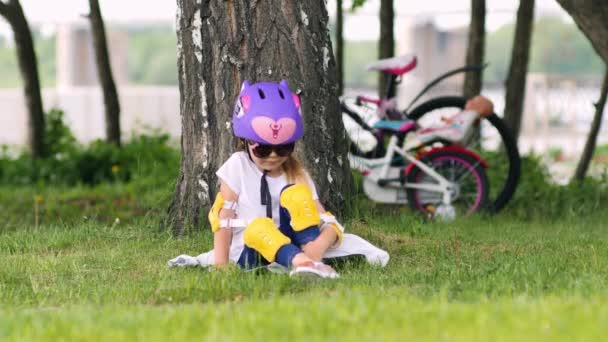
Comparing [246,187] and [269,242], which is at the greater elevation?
[246,187]

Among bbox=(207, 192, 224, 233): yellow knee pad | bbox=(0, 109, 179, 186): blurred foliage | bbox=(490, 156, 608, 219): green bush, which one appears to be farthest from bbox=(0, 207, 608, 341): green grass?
bbox=(0, 109, 179, 186): blurred foliage

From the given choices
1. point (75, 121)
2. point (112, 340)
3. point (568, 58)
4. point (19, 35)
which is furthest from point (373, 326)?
point (568, 58)

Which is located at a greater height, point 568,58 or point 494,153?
point 494,153

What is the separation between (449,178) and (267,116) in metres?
3.16

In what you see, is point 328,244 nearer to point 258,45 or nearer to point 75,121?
point 258,45

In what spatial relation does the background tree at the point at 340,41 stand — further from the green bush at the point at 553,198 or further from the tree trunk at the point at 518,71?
the green bush at the point at 553,198

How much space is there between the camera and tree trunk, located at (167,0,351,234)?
5.98 metres

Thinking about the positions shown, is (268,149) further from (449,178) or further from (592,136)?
(592,136)

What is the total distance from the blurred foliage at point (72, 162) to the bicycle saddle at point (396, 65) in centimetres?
394

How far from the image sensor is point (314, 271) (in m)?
4.54

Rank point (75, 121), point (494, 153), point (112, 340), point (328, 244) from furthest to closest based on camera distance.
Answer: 1. point (75, 121)
2. point (494, 153)
3. point (328, 244)
4. point (112, 340)

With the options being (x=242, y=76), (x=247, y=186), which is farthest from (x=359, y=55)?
(x=247, y=186)

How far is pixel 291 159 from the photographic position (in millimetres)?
5133

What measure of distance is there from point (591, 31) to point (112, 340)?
15.4ft
